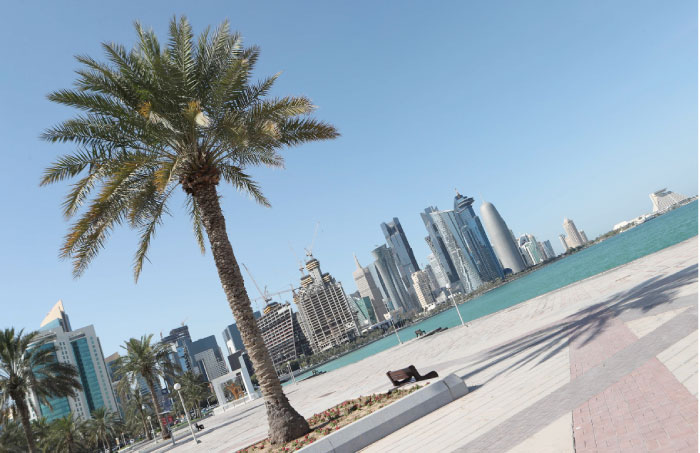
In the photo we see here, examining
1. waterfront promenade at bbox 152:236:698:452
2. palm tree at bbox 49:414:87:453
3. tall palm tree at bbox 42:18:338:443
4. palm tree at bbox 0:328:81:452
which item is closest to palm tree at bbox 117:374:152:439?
palm tree at bbox 49:414:87:453

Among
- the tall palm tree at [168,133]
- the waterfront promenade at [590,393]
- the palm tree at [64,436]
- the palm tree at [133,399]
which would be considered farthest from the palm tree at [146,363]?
the waterfront promenade at [590,393]

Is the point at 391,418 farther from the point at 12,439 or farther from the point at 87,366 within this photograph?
the point at 87,366

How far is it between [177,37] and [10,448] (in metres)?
37.0

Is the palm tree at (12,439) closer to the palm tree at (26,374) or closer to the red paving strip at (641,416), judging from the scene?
the palm tree at (26,374)

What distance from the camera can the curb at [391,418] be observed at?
7.32m

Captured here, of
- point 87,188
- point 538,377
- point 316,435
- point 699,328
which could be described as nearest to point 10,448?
point 87,188

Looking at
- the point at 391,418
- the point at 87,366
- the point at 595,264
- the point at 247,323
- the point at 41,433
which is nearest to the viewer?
the point at 391,418

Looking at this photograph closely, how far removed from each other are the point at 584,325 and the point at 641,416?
8077 mm

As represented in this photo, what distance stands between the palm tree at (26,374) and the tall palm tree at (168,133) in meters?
17.3

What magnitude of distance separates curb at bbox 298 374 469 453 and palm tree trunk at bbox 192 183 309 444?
A: 194cm

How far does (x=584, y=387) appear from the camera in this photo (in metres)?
6.71

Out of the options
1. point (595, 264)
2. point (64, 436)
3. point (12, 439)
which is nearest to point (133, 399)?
point (64, 436)

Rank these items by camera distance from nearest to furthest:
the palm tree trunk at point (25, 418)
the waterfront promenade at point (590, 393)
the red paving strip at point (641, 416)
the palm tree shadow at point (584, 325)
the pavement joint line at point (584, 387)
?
1. the red paving strip at point (641, 416)
2. the waterfront promenade at point (590, 393)
3. the pavement joint line at point (584, 387)
4. the palm tree shadow at point (584, 325)
5. the palm tree trunk at point (25, 418)

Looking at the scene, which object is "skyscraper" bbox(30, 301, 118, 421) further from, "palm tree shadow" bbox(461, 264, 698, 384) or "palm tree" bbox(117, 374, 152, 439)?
"palm tree shadow" bbox(461, 264, 698, 384)
